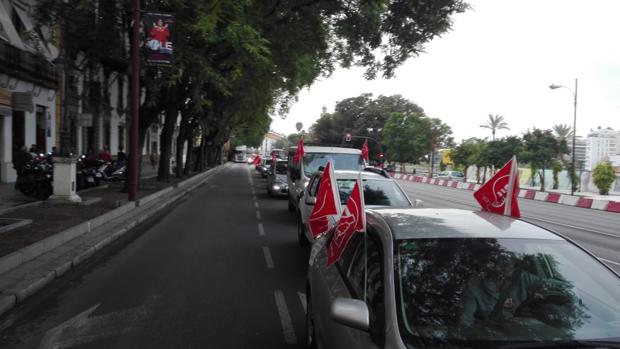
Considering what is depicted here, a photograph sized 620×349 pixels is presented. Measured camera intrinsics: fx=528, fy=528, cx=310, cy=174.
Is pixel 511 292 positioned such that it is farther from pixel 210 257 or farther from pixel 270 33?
pixel 270 33

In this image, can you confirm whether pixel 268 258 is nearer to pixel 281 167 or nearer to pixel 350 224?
pixel 350 224

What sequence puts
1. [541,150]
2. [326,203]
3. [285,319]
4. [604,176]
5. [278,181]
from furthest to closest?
[541,150] → [604,176] → [278,181] → [326,203] → [285,319]

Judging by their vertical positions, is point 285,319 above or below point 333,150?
below

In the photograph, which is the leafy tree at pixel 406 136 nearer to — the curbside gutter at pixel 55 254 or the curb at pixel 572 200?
the curb at pixel 572 200

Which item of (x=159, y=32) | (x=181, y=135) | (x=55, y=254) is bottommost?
(x=55, y=254)

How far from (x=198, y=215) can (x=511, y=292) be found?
42.5ft

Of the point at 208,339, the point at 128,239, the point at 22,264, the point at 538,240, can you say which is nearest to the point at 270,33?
the point at 128,239

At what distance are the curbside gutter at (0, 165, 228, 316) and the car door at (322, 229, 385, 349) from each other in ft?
13.0

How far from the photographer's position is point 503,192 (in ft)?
19.1

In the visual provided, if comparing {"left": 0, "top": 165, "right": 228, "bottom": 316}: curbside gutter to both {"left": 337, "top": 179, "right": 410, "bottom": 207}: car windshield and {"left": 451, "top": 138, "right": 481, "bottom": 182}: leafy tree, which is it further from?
{"left": 451, "top": 138, "right": 481, "bottom": 182}: leafy tree

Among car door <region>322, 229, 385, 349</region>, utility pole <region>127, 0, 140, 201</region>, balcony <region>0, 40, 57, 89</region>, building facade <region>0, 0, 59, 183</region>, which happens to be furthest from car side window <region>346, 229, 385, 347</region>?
balcony <region>0, 40, 57, 89</region>

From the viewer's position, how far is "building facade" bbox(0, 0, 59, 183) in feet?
59.9

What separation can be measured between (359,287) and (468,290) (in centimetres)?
73

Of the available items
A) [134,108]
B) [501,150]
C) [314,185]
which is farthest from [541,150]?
[314,185]
